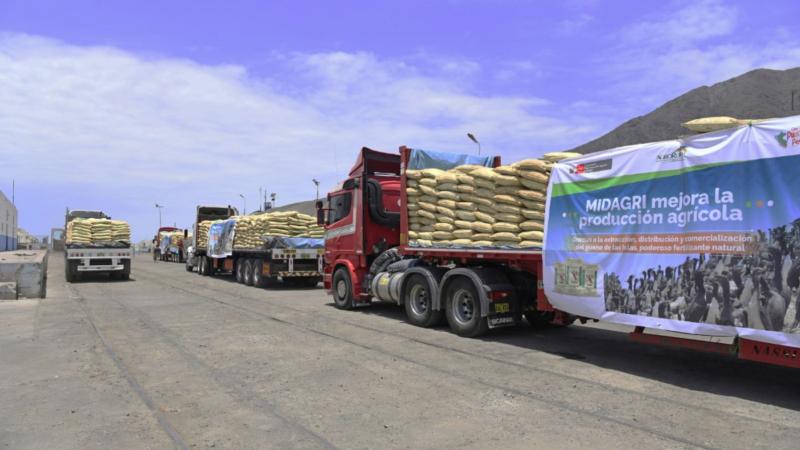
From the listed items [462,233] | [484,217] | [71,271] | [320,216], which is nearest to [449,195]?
[462,233]

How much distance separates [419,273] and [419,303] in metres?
0.66

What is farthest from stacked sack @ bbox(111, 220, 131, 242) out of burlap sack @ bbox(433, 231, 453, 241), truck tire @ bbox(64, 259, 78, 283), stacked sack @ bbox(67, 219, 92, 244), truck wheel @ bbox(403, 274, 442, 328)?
burlap sack @ bbox(433, 231, 453, 241)

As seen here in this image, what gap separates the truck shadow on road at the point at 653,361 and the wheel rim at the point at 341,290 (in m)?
3.13

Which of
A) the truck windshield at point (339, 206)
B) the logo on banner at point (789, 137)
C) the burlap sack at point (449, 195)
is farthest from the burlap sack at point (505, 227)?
the truck windshield at point (339, 206)

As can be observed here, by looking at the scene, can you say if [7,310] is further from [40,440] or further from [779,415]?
[779,415]

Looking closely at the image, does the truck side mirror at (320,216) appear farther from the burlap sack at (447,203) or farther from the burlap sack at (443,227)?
the burlap sack at (447,203)

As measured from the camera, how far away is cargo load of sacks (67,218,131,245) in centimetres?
2114

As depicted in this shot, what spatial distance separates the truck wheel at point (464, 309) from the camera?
9008 mm

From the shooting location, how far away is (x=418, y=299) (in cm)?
1062

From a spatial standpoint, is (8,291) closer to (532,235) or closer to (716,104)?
(532,235)

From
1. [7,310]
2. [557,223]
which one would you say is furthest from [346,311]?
[7,310]

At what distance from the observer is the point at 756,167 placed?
5520 millimetres

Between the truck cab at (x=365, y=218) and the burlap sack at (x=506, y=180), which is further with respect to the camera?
the truck cab at (x=365, y=218)

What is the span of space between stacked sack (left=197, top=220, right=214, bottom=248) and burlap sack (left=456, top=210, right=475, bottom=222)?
64.8 ft
